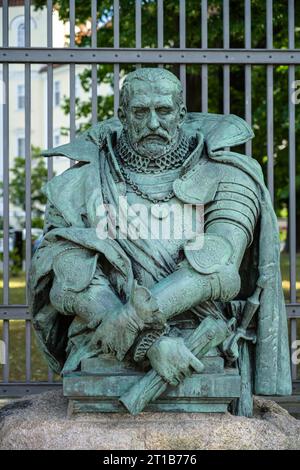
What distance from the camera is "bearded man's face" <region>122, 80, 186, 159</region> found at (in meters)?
3.55

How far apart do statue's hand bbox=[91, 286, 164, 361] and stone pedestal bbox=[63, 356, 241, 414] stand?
4.7 inches

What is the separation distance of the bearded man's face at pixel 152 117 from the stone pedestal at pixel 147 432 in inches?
48.4

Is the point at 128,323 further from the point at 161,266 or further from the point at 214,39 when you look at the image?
the point at 214,39

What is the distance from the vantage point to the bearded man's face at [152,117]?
11.6 ft

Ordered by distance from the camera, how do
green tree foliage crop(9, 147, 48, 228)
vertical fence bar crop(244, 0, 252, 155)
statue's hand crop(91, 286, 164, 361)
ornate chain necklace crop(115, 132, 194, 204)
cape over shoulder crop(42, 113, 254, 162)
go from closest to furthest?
statue's hand crop(91, 286, 164, 361) < ornate chain necklace crop(115, 132, 194, 204) < cape over shoulder crop(42, 113, 254, 162) < vertical fence bar crop(244, 0, 252, 155) < green tree foliage crop(9, 147, 48, 228)

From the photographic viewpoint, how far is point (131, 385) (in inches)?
131

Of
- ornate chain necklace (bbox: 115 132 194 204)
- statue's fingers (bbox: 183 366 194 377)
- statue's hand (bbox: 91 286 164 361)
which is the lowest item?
statue's fingers (bbox: 183 366 194 377)

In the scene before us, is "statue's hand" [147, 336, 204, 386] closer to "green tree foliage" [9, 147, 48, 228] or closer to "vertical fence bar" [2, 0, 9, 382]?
"vertical fence bar" [2, 0, 9, 382]

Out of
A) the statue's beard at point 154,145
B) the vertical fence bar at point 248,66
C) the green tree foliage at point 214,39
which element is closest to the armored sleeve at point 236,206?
the statue's beard at point 154,145

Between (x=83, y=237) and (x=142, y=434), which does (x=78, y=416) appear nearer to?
(x=142, y=434)

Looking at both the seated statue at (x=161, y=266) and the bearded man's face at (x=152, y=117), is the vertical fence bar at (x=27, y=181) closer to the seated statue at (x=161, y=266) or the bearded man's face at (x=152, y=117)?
the seated statue at (x=161, y=266)

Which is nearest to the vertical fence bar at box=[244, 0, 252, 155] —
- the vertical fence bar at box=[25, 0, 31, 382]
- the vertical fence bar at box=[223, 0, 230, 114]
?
the vertical fence bar at box=[223, 0, 230, 114]

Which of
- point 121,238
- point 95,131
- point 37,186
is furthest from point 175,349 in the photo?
point 37,186

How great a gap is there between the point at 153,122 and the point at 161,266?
66cm
